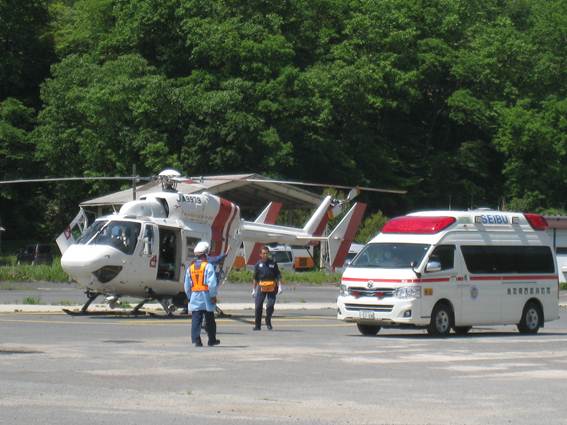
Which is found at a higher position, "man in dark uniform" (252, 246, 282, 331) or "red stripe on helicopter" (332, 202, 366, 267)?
"red stripe on helicopter" (332, 202, 366, 267)

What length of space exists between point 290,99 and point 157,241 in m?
38.4

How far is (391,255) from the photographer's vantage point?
25.1 meters

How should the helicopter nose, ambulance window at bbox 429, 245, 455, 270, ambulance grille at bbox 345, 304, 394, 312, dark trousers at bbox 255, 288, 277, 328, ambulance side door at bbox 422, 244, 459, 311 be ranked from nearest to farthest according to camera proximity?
ambulance grille at bbox 345, 304, 394, 312, ambulance side door at bbox 422, 244, 459, 311, ambulance window at bbox 429, 245, 455, 270, dark trousers at bbox 255, 288, 277, 328, the helicopter nose

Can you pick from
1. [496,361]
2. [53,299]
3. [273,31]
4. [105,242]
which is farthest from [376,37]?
[496,361]

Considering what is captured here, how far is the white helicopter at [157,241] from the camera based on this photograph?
28.5 m

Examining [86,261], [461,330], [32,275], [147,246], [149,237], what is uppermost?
[149,237]

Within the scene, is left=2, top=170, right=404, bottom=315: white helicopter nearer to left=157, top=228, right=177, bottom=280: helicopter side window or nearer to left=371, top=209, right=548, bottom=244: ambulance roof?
left=157, top=228, right=177, bottom=280: helicopter side window

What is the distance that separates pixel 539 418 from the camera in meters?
12.4

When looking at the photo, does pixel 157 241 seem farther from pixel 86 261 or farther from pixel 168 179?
pixel 86 261

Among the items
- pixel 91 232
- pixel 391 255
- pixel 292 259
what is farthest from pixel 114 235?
pixel 292 259

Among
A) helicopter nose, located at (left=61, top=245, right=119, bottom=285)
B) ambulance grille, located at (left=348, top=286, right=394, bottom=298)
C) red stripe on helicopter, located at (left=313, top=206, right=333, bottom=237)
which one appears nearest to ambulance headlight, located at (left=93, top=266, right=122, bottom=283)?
helicopter nose, located at (left=61, top=245, right=119, bottom=285)

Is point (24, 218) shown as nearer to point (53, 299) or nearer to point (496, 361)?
point (53, 299)

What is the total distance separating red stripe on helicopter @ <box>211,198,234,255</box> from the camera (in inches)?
1236

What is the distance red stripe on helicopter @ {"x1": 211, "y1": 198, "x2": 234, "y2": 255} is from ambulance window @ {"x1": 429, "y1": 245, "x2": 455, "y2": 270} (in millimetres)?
8183
